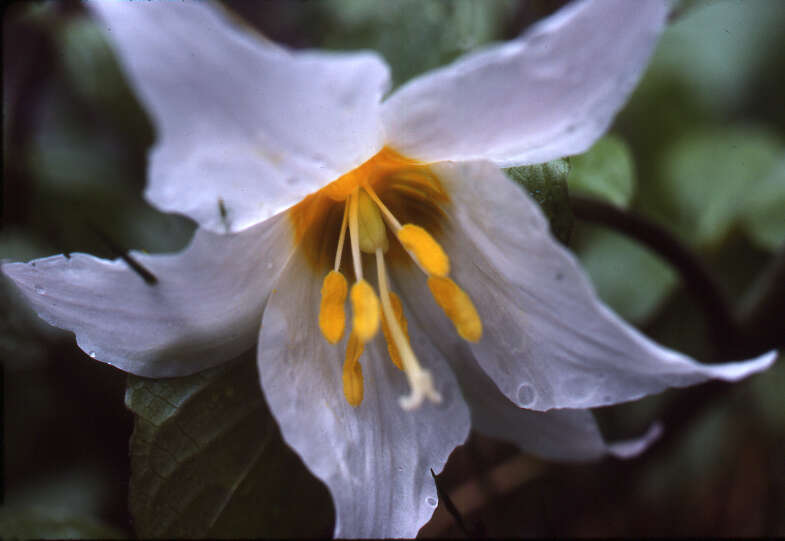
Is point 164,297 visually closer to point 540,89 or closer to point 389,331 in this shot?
point 389,331

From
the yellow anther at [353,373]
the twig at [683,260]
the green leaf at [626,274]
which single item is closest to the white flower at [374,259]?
the yellow anther at [353,373]

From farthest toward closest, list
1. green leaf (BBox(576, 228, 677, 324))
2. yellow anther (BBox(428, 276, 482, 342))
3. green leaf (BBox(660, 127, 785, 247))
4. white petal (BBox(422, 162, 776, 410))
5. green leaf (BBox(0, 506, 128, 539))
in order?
green leaf (BBox(660, 127, 785, 247))
green leaf (BBox(576, 228, 677, 324))
green leaf (BBox(0, 506, 128, 539))
yellow anther (BBox(428, 276, 482, 342))
white petal (BBox(422, 162, 776, 410))

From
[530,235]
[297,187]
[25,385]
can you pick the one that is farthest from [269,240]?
[25,385]

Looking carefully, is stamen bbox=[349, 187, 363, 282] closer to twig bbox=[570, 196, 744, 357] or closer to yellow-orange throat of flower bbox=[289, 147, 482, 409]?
yellow-orange throat of flower bbox=[289, 147, 482, 409]

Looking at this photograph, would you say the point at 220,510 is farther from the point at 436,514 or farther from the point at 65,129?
the point at 65,129

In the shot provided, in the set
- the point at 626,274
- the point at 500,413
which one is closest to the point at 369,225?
the point at 500,413

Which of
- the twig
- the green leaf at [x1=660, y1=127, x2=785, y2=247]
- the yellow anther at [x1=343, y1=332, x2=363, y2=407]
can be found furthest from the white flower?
the green leaf at [x1=660, y1=127, x2=785, y2=247]

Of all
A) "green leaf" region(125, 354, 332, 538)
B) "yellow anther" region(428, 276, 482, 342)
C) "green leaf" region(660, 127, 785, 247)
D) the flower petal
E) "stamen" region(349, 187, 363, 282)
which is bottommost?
"green leaf" region(660, 127, 785, 247)

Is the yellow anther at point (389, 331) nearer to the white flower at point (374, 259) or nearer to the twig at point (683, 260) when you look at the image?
the white flower at point (374, 259)
